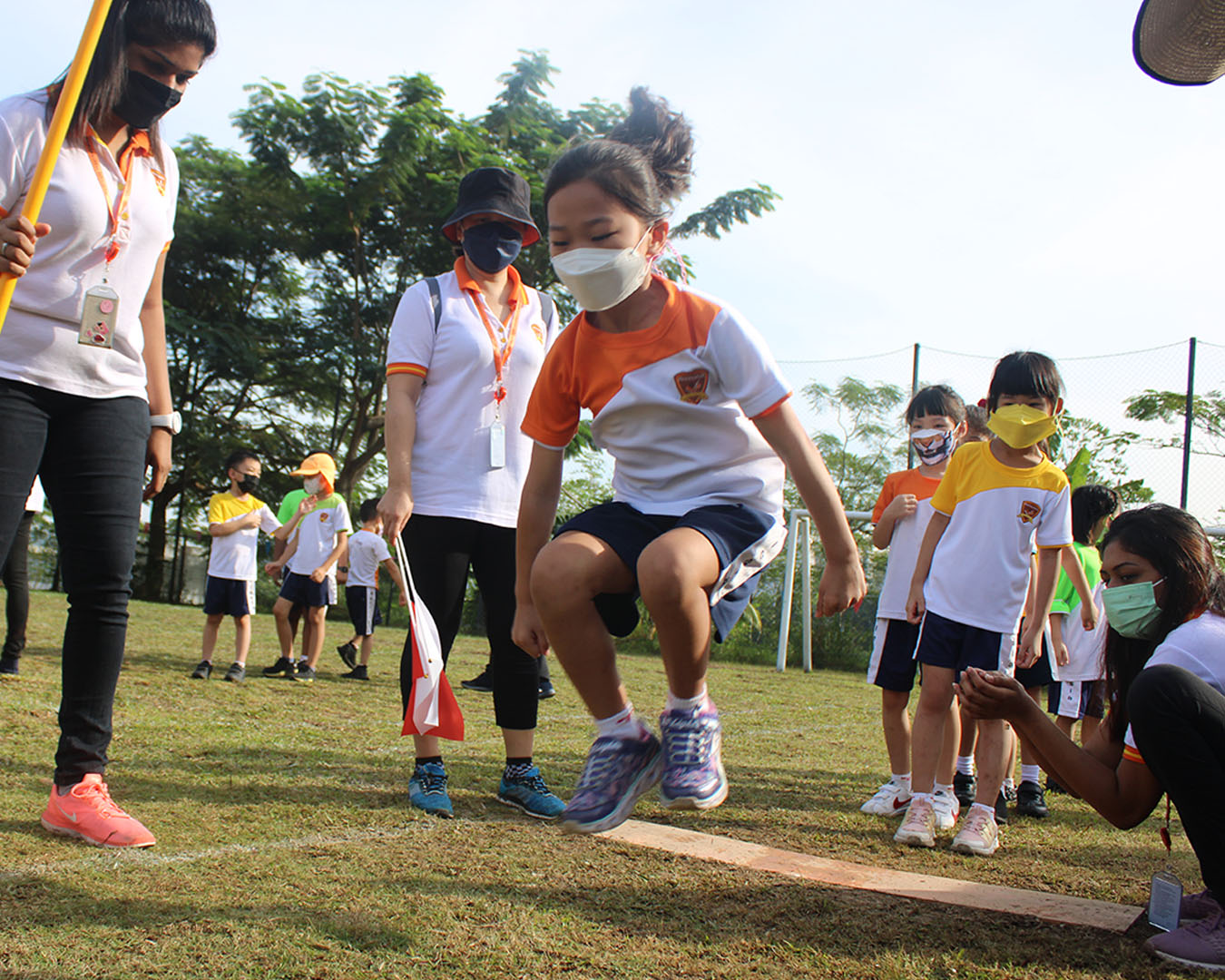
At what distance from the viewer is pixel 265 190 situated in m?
22.5

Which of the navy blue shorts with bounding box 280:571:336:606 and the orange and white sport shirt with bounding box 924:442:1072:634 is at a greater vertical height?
the orange and white sport shirt with bounding box 924:442:1072:634

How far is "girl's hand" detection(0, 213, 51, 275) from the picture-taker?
2.48 metres

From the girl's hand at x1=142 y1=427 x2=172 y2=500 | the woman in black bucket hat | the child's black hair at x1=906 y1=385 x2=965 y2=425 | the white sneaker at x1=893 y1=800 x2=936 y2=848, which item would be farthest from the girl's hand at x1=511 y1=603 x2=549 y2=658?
the child's black hair at x1=906 y1=385 x2=965 y2=425

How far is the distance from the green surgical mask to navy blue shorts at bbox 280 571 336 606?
Result: 6.35m

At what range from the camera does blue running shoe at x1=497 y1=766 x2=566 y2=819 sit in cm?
371

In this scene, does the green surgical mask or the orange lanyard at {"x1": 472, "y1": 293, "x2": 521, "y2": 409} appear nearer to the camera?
the green surgical mask

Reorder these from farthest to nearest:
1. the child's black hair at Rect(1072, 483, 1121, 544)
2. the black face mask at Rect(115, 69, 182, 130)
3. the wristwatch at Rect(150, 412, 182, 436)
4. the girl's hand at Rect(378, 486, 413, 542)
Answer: the child's black hair at Rect(1072, 483, 1121, 544), the girl's hand at Rect(378, 486, 413, 542), the wristwatch at Rect(150, 412, 182, 436), the black face mask at Rect(115, 69, 182, 130)

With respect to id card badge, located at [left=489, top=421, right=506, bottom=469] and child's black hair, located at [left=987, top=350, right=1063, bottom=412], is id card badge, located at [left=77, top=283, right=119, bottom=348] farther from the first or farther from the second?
child's black hair, located at [left=987, top=350, right=1063, bottom=412]

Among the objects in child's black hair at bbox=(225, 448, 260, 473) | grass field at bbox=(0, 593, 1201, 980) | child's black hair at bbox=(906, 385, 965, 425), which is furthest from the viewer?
child's black hair at bbox=(225, 448, 260, 473)

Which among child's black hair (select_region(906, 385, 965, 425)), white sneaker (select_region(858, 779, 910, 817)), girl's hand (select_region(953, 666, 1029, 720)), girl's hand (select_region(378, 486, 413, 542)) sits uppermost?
child's black hair (select_region(906, 385, 965, 425))

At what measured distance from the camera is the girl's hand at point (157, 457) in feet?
11.2

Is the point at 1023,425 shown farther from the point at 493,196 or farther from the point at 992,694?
the point at 493,196

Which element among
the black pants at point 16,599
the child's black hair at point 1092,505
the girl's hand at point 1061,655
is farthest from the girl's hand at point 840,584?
the black pants at point 16,599

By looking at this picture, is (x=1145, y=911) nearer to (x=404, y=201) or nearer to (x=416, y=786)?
(x=416, y=786)
